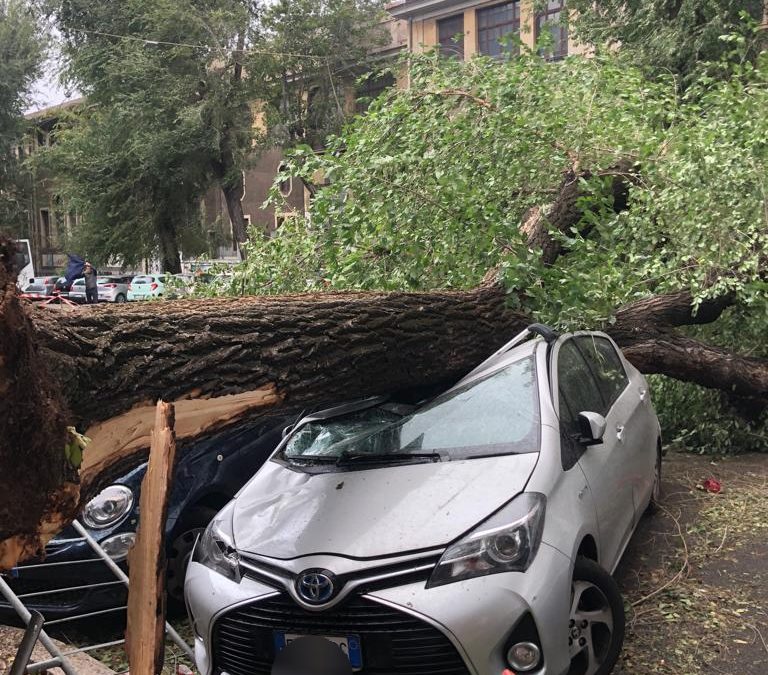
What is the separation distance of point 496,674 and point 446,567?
1.36ft

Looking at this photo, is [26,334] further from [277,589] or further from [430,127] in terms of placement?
[430,127]

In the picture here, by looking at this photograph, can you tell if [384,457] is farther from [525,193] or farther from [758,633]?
[525,193]

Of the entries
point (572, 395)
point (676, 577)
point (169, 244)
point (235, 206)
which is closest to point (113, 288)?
point (169, 244)

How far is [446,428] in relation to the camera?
3.81 m

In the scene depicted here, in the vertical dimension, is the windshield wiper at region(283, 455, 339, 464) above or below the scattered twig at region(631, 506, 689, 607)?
above

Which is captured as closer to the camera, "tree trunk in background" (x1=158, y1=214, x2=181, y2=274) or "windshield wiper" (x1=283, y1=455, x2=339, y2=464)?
"windshield wiper" (x1=283, y1=455, x2=339, y2=464)

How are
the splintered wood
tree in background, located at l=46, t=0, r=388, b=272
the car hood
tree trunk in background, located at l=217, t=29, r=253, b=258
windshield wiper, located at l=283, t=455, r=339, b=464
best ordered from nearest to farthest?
the splintered wood → the car hood → windshield wiper, located at l=283, t=455, r=339, b=464 → tree in background, located at l=46, t=0, r=388, b=272 → tree trunk in background, located at l=217, t=29, r=253, b=258

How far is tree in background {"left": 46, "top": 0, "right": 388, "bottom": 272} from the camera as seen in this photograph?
85.8 feet

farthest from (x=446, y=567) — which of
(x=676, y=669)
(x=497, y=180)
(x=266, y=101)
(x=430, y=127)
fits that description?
(x=266, y=101)

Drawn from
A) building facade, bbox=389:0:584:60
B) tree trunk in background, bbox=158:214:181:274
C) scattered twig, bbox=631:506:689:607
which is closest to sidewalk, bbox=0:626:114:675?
scattered twig, bbox=631:506:689:607

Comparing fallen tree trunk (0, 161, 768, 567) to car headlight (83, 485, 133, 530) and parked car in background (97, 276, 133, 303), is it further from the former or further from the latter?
parked car in background (97, 276, 133, 303)

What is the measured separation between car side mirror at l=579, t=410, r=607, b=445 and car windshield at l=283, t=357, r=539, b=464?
23 cm

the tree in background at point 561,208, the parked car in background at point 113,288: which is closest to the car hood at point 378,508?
the tree in background at point 561,208

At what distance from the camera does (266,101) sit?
2833 centimetres
